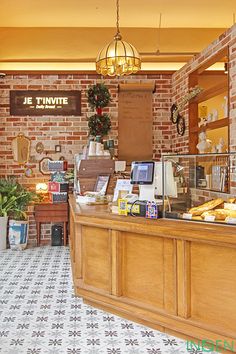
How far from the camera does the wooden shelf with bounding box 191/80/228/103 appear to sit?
204 inches

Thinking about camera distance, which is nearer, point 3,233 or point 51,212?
point 3,233

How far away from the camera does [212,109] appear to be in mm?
6016

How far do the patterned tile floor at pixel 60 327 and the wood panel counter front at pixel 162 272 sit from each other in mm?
128

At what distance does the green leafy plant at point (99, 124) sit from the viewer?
6934 millimetres

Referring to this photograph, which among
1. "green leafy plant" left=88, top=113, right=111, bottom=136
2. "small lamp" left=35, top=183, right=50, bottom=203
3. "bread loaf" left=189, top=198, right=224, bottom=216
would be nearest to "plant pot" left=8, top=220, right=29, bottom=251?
"small lamp" left=35, top=183, right=50, bottom=203

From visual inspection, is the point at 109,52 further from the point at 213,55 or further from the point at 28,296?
the point at 28,296

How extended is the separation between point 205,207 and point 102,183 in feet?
6.59

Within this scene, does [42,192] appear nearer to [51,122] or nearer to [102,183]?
[51,122]

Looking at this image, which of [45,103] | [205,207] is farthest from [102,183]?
[45,103]

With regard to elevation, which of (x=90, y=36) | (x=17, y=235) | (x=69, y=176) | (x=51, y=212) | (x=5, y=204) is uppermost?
(x=90, y=36)

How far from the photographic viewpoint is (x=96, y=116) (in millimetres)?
6992

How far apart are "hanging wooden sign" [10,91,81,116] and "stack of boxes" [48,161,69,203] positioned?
2.89 ft

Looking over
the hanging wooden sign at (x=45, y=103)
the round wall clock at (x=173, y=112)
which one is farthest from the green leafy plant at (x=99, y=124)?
the round wall clock at (x=173, y=112)

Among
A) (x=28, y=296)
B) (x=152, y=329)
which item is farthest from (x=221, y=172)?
(x=28, y=296)
